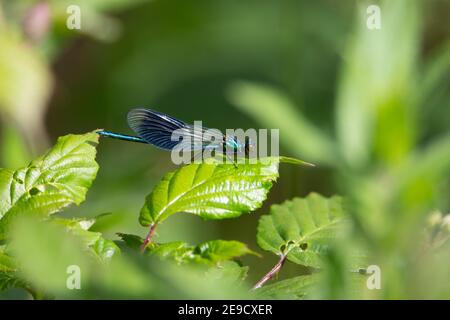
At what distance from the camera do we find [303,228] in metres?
0.98

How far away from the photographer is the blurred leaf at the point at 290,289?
76 cm

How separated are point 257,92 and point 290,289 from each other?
0.25 m

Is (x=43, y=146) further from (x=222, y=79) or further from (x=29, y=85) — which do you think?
(x=222, y=79)

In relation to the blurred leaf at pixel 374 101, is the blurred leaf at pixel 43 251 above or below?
below

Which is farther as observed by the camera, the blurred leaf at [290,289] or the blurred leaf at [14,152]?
the blurred leaf at [14,152]

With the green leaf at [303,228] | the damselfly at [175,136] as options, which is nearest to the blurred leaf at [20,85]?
the damselfly at [175,136]

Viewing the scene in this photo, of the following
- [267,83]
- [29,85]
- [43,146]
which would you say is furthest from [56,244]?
[267,83]

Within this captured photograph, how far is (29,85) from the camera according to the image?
1411 mm

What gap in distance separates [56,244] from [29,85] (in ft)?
3.02

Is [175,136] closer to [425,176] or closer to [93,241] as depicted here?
[93,241]

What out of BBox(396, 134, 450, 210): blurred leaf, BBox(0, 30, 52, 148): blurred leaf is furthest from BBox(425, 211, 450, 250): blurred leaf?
BBox(0, 30, 52, 148): blurred leaf

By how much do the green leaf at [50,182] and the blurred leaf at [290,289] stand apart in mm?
245

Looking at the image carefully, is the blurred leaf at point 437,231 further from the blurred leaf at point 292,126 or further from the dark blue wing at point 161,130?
the dark blue wing at point 161,130
